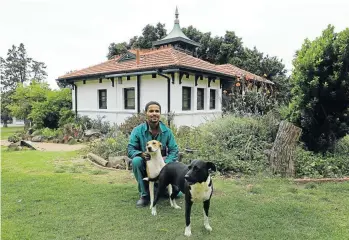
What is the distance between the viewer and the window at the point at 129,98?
1286 cm

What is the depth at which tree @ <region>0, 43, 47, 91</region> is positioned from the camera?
43.5m

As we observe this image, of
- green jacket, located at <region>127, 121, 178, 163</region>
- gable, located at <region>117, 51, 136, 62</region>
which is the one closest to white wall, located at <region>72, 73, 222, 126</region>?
gable, located at <region>117, 51, 136, 62</region>

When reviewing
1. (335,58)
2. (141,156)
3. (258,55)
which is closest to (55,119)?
(141,156)

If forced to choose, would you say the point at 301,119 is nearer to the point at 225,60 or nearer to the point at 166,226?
the point at 166,226

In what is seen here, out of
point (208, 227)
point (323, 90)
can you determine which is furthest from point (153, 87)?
point (208, 227)

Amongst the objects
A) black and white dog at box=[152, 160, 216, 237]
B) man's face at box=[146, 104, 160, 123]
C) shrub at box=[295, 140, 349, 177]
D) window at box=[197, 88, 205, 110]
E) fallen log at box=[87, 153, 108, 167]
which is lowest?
fallen log at box=[87, 153, 108, 167]

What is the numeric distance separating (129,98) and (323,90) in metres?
9.07

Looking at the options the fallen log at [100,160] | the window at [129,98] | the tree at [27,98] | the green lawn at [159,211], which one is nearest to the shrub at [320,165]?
the green lawn at [159,211]

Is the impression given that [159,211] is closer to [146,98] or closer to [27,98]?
[146,98]

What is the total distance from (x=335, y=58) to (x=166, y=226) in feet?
19.8

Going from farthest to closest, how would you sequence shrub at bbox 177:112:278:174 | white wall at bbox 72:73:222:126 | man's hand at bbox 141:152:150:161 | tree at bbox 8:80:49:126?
1. tree at bbox 8:80:49:126
2. white wall at bbox 72:73:222:126
3. shrub at bbox 177:112:278:174
4. man's hand at bbox 141:152:150:161

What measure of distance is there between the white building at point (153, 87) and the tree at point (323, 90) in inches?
174

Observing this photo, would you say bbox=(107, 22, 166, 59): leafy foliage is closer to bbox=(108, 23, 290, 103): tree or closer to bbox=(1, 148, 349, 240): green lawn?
bbox=(108, 23, 290, 103): tree

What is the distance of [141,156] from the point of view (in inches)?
145
